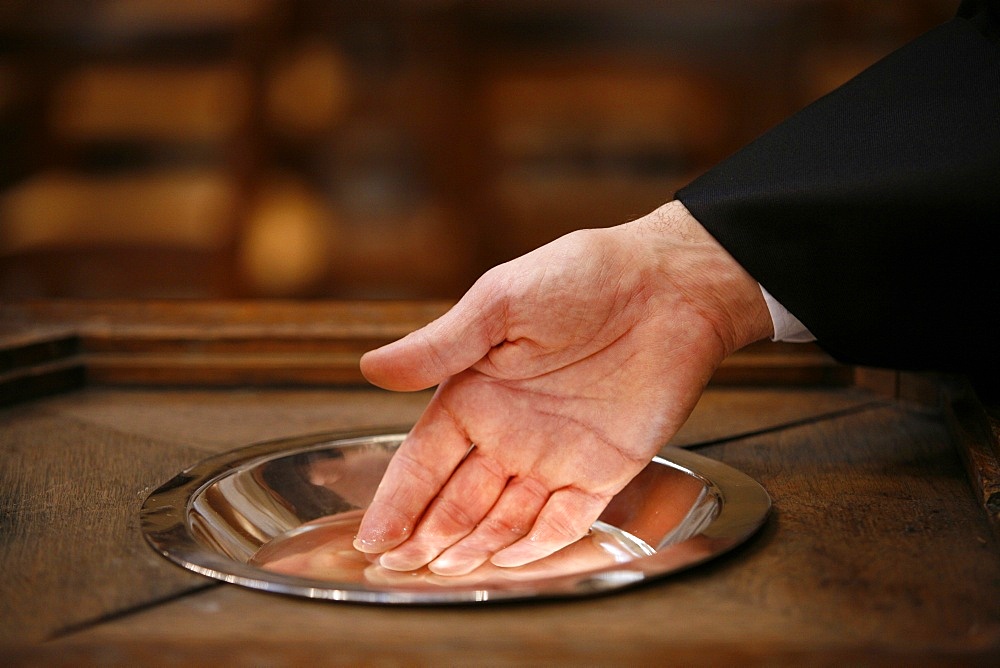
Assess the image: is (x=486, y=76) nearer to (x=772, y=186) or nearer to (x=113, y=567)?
(x=772, y=186)

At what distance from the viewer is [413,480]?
2.75 ft

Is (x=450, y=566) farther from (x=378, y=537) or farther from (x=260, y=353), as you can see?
(x=260, y=353)

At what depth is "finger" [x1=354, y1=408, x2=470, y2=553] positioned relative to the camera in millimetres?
817

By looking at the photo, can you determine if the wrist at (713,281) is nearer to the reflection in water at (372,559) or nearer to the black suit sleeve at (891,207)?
the black suit sleeve at (891,207)

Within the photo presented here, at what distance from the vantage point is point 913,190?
749 millimetres

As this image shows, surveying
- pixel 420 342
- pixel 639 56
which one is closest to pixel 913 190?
pixel 420 342

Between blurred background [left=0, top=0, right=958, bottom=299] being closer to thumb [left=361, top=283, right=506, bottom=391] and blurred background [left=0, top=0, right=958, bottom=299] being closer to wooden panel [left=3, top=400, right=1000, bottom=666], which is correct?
thumb [left=361, top=283, right=506, bottom=391]

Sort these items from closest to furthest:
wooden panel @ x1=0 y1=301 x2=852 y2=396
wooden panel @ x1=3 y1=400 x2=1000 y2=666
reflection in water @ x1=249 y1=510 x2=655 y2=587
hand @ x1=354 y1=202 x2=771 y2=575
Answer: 1. wooden panel @ x1=3 y1=400 x2=1000 y2=666
2. reflection in water @ x1=249 y1=510 x2=655 y2=587
3. hand @ x1=354 y1=202 x2=771 y2=575
4. wooden panel @ x1=0 y1=301 x2=852 y2=396

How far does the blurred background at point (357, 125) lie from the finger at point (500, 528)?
597 millimetres

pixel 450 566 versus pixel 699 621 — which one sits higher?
pixel 699 621

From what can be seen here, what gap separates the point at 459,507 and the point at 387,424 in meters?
0.28

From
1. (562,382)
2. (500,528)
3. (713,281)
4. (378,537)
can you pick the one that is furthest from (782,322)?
(378,537)

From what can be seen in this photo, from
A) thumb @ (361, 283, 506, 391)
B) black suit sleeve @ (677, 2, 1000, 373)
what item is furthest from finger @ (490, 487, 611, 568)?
black suit sleeve @ (677, 2, 1000, 373)

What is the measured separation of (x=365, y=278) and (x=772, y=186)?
76cm
